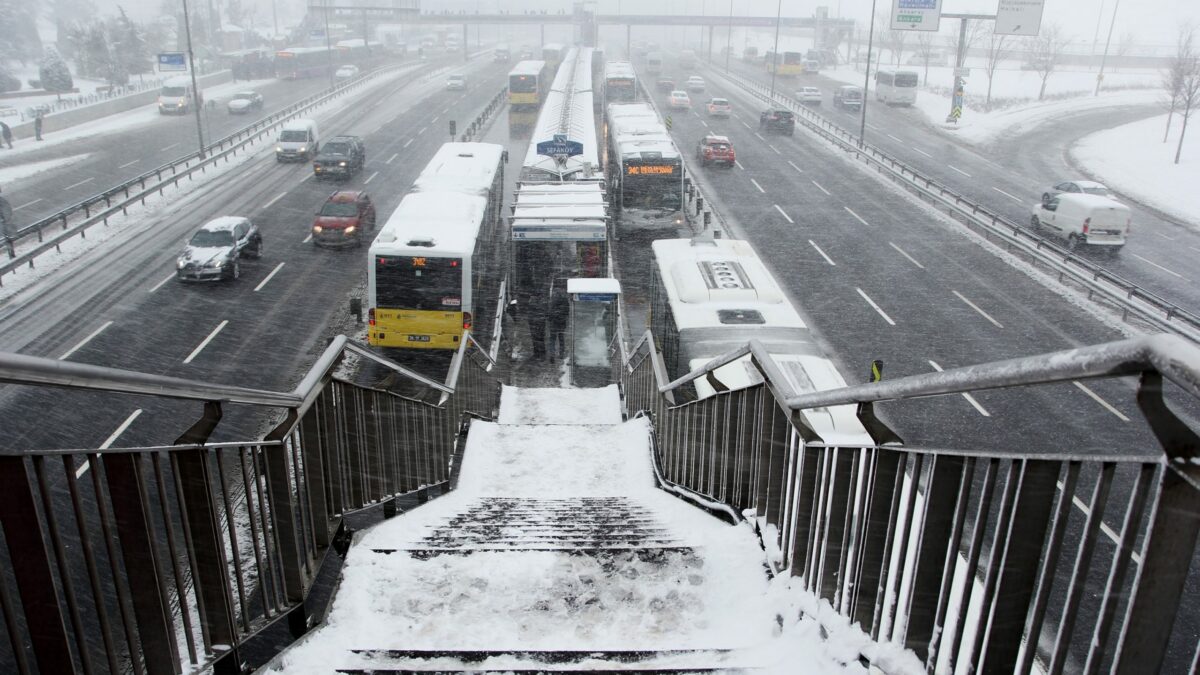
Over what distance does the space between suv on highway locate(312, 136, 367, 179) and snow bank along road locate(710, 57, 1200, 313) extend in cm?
2818

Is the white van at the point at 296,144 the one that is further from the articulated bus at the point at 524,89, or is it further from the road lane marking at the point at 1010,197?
the road lane marking at the point at 1010,197

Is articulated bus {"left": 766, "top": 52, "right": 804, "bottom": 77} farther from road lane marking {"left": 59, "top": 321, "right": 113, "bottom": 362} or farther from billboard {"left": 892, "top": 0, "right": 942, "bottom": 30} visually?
road lane marking {"left": 59, "top": 321, "right": 113, "bottom": 362}

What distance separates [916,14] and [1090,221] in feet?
76.1

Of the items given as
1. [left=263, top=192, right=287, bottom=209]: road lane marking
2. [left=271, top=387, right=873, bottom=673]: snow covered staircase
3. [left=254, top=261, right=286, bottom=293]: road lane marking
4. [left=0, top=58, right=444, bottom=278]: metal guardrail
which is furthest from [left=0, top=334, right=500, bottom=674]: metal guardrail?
[left=263, top=192, right=287, bottom=209]: road lane marking

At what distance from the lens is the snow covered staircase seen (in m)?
3.87

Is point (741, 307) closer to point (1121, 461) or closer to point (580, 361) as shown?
point (580, 361)

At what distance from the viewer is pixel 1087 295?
85.5 ft

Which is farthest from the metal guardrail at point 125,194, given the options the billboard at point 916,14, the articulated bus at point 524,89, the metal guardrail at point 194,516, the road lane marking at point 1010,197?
the road lane marking at point 1010,197

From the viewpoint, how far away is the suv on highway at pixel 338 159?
4012cm

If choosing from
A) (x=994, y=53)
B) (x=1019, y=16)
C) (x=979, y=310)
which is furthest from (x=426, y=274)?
(x=994, y=53)

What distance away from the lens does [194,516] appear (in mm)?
3627

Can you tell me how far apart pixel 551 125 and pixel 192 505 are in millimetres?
36544

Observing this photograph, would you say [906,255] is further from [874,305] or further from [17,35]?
[17,35]

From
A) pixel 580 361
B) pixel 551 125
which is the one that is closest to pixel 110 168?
pixel 551 125
